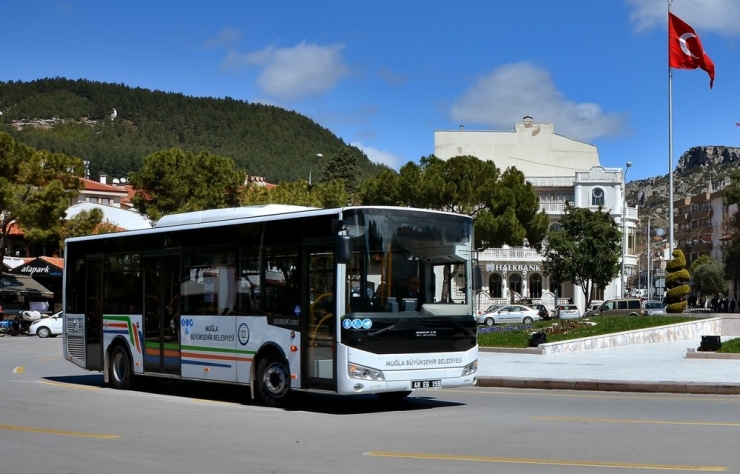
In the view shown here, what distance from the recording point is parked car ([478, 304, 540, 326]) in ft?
186

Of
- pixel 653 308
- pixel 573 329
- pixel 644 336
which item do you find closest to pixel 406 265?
pixel 573 329

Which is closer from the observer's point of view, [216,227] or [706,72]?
[216,227]

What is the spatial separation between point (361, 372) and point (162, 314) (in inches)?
214

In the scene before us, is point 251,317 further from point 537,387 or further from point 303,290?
point 537,387

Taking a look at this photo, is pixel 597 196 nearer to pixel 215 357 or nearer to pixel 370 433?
pixel 215 357

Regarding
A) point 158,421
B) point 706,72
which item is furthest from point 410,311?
point 706,72

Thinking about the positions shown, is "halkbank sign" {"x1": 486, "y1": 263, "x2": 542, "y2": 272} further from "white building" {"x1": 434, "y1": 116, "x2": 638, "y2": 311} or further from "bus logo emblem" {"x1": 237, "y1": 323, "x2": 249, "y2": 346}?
"bus logo emblem" {"x1": 237, "y1": 323, "x2": 249, "y2": 346}

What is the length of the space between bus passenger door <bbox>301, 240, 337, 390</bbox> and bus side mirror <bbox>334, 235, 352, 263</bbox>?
0.45 m

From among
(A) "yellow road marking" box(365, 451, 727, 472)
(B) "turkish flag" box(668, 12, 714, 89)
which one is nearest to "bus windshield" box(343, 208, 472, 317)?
(A) "yellow road marking" box(365, 451, 727, 472)

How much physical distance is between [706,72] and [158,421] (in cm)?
3365

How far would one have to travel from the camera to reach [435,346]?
14211 millimetres

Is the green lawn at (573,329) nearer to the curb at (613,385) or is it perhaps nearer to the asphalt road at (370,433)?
the curb at (613,385)

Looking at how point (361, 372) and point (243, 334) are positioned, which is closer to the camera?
point (361, 372)

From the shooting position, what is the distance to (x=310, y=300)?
1420cm
